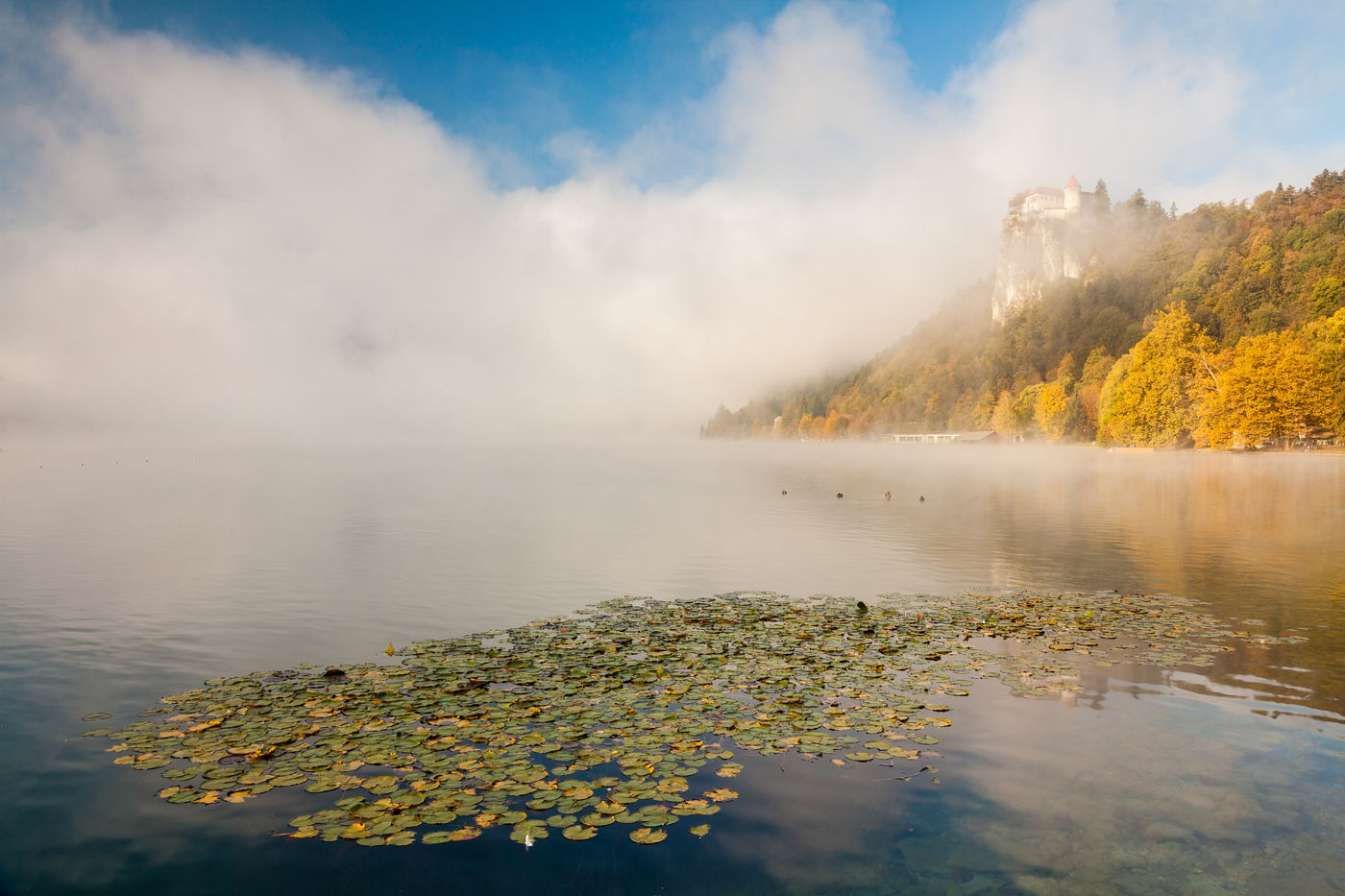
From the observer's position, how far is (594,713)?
547 inches

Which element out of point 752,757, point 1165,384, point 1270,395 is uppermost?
point 1165,384

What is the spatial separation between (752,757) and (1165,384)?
148690 millimetres

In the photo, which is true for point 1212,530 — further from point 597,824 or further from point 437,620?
point 597,824

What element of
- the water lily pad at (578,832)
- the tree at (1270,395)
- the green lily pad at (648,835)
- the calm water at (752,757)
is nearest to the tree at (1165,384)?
the tree at (1270,395)

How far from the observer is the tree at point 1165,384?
132 meters

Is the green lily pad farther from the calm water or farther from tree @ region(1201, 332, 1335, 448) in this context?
tree @ region(1201, 332, 1335, 448)

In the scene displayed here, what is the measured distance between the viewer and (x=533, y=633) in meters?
21.2

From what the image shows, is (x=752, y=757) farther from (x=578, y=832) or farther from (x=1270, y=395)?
(x=1270, y=395)

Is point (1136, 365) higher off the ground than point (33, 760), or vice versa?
point (1136, 365)

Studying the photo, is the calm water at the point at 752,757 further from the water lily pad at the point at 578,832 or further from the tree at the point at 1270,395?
the tree at the point at 1270,395

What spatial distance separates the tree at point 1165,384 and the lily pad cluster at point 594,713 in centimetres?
13151

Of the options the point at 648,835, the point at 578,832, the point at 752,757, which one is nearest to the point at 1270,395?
the point at 752,757

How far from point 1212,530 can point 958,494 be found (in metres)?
27.9

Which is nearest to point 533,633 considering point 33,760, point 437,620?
point 437,620
